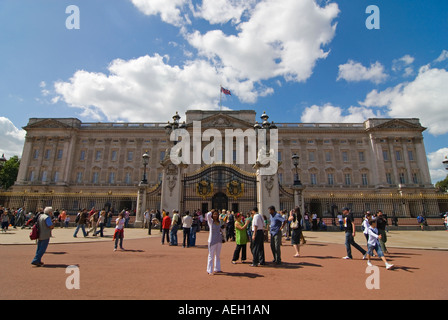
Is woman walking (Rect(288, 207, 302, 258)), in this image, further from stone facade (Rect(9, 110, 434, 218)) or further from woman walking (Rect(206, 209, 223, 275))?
stone facade (Rect(9, 110, 434, 218))

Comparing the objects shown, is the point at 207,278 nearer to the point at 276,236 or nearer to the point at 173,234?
the point at 276,236

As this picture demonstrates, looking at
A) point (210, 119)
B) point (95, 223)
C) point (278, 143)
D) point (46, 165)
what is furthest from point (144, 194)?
point (46, 165)

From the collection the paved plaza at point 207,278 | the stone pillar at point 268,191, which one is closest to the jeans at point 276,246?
Answer: the paved plaza at point 207,278

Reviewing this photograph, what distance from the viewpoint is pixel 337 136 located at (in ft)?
161

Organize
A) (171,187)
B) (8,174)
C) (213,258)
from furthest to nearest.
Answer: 1. (8,174)
2. (171,187)
3. (213,258)

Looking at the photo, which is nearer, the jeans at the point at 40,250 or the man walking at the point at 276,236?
the jeans at the point at 40,250

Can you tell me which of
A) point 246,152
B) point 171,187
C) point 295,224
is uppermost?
point 246,152

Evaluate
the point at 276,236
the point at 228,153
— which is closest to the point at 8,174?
the point at 228,153

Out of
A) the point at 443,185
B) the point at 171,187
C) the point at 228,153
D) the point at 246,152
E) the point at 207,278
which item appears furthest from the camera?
the point at 443,185

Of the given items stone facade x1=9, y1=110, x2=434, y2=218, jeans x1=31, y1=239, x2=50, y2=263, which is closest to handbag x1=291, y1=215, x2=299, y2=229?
jeans x1=31, y1=239, x2=50, y2=263

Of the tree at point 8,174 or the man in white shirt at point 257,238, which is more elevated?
the tree at point 8,174

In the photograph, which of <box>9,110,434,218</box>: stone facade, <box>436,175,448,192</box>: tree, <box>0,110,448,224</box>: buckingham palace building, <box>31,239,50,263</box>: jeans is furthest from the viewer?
<box>436,175,448,192</box>: tree

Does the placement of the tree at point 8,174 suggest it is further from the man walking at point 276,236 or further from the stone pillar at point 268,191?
the man walking at point 276,236
